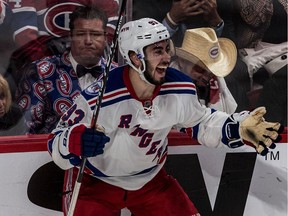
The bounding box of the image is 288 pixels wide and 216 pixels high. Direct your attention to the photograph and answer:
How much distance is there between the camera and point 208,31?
8.80 ft

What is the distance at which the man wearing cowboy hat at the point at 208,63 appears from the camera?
8.73ft

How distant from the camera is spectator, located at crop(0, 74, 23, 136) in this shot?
2.46m

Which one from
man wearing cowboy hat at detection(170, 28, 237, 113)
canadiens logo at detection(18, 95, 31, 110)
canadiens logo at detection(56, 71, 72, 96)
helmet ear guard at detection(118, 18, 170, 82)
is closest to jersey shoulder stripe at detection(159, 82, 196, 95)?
helmet ear guard at detection(118, 18, 170, 82)

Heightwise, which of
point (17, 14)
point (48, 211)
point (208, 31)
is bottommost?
point (48, 211)

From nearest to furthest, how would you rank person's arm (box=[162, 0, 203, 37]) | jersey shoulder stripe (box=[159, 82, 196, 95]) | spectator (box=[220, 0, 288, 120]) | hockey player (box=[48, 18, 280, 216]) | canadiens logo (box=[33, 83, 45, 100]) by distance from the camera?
hockey player (box=[48, 18, 280, 216])
jersey shoulder stripe (box=[159, 82, 196, 95])
canadiens logo (box=[33, 83, 45, 100])
person's arm (box=[162, 0, 203, 37])
spectator (box=[220, 0, 288, 120])

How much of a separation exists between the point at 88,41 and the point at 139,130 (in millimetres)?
402

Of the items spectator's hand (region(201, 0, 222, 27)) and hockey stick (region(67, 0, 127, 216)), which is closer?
hockey stick (region(67, 0, 127, 216))

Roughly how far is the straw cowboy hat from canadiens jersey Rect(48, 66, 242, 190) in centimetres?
24

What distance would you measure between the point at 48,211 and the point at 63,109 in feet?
1.30

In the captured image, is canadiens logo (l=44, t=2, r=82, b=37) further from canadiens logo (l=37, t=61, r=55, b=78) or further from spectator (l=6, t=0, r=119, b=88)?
canadiens logo (l=37, t=61, r=55, b=78)

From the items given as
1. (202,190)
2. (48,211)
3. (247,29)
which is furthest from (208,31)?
(48,211)

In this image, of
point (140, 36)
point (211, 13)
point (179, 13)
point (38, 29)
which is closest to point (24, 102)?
point (38, 29)

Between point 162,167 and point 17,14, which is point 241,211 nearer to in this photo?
point 162,167

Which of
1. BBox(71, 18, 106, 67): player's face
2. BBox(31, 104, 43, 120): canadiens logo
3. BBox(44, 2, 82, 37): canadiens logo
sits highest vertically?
BBox(44, 2, 82, 37): canadiens logo
